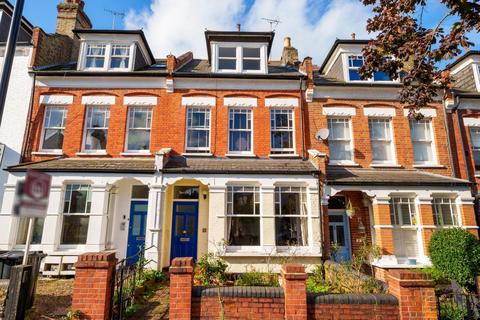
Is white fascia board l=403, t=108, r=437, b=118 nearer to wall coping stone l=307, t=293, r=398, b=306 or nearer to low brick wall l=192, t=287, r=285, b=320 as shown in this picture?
wall coping stone l=307, t=293, r=398, b=306

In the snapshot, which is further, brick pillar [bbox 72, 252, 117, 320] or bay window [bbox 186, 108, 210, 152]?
bay window [bbox 186, 108, 210, 152]

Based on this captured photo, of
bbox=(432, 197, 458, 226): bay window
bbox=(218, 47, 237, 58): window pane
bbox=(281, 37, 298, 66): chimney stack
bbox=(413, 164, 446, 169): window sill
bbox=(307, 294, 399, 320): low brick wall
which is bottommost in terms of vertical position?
bbox=(307, 294, 399, 320): low brick wall

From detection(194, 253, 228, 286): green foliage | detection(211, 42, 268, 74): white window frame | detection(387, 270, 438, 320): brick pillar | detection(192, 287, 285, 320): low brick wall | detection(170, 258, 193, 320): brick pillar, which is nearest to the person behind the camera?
detection(387, 270, 438, 320): brick pillar

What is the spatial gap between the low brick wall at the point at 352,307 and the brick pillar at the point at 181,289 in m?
2.18

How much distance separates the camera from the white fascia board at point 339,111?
1254 centimetres

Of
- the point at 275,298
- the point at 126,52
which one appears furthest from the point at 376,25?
the point at 126,52

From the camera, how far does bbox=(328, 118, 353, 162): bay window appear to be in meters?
12.4

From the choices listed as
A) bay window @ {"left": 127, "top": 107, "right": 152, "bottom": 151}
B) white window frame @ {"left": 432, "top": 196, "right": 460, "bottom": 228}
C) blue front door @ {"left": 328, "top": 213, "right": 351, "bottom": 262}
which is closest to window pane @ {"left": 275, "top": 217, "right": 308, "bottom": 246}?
blue front door @ {"left": 328, "top": 213, "right": 351, "bottom": 262}

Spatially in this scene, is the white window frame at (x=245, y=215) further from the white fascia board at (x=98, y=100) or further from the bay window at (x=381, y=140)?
the white fascia board at (x=98, y=100)

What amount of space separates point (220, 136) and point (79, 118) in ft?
19.7

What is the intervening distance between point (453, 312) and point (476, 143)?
10.5 meters

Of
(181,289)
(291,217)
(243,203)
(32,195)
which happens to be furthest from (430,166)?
(32,195)

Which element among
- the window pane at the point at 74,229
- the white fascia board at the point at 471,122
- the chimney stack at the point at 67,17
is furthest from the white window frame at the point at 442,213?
the chimney stack at the point at 67,17

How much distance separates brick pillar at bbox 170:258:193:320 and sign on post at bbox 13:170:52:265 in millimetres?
2404
